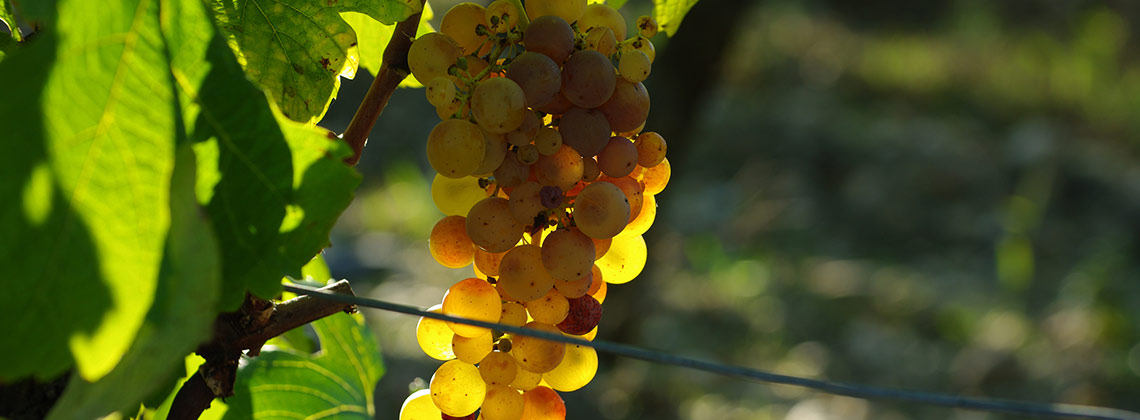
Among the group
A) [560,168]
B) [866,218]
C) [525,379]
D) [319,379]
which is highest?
[560,168]

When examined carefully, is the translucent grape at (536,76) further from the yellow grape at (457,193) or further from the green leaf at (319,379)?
the green leaf at (319,379)

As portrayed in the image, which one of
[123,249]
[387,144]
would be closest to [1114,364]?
[123,249]

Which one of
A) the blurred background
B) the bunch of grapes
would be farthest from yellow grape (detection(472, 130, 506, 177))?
the blurred background

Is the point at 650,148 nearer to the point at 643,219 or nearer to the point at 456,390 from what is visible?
the point at 643,219

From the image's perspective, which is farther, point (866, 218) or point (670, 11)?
point (866, 218)

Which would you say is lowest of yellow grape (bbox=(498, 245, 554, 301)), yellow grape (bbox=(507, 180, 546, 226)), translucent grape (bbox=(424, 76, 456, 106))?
yellow grape (bbox=(498, 245, 554, 301))

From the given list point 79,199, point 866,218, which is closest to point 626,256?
point 79,199

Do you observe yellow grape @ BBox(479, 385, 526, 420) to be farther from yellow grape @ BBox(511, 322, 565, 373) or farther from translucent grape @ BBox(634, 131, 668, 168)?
translucent grape @ BBox(634, 131, 668, 168)

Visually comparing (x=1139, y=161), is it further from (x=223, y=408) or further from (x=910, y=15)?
(x=223, y=408)
